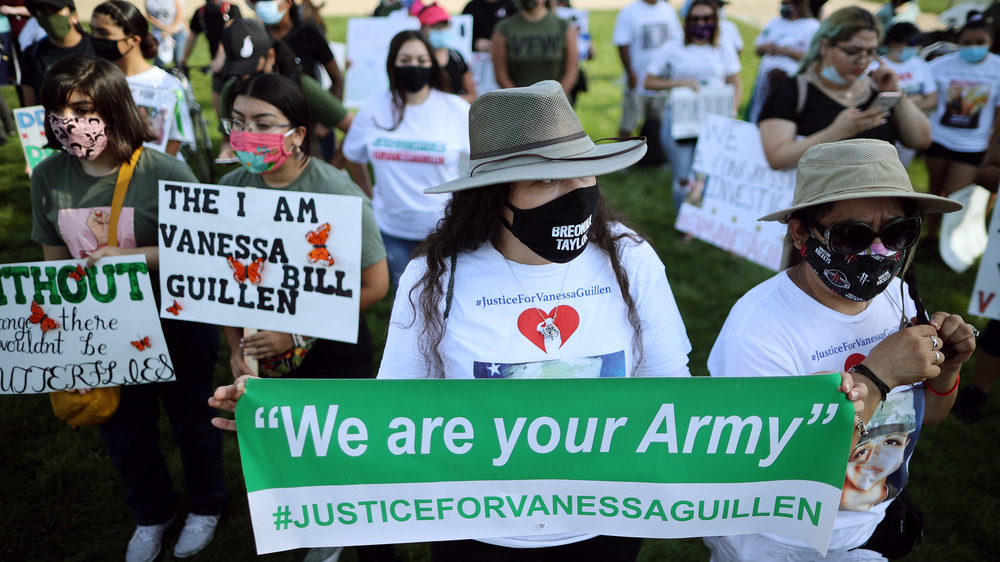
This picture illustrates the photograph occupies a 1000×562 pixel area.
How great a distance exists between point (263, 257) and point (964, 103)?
19.4 feet

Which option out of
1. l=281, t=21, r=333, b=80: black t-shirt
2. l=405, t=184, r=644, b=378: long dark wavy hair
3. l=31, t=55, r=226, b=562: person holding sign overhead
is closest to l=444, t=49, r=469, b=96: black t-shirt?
l=281, t=21, r=333, b=80: black t-shirt

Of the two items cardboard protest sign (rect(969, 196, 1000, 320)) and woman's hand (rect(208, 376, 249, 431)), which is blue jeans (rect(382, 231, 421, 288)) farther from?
cardboard protest sign (rect(969, 196, 1000, 320))

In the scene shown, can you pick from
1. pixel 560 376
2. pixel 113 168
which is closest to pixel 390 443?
pixel 560 376

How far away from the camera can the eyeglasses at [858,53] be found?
354 cm

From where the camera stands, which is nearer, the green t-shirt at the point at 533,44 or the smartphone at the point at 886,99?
the smartphone at the point at 886,99

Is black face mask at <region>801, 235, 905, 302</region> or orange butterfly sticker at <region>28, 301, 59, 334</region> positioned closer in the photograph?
black face mask at <region>801, 235, 905, 302</region>

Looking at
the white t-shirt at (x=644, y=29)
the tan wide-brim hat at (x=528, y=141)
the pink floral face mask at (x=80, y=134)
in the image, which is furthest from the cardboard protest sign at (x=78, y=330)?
the white t-shirt at (x=644, y=29)

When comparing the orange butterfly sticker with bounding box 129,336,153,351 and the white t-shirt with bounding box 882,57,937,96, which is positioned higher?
the white t-shirt with bounding box 882,57,937,96

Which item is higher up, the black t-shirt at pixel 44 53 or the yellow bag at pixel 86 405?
the black t-shirt at pixel 44 53

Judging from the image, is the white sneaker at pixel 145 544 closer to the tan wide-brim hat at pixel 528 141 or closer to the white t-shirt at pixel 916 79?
the tan wide-brim hat at pixel 528 141

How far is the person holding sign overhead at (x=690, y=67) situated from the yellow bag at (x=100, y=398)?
4347 millimetres

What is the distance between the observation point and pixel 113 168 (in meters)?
2.85

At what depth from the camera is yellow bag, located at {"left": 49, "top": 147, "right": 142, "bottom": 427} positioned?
2.82 m

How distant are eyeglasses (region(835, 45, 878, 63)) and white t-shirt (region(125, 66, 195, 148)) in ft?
13.3
